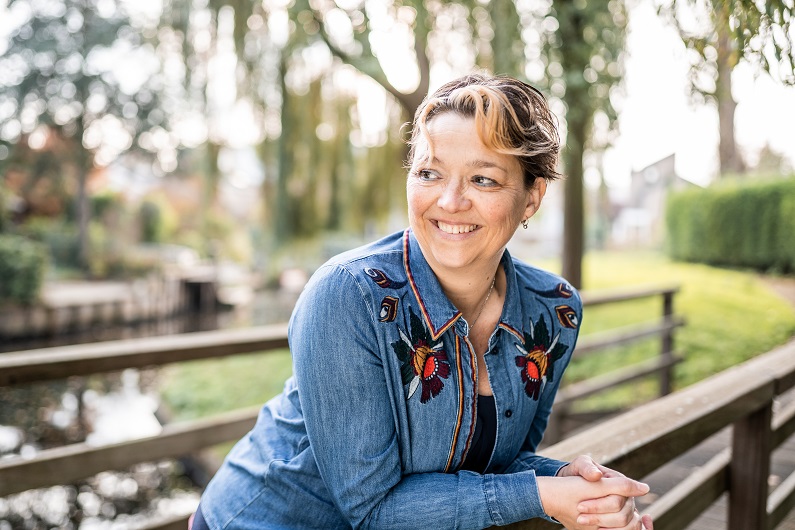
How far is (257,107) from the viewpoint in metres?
5.03

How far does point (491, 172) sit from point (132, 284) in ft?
52.1

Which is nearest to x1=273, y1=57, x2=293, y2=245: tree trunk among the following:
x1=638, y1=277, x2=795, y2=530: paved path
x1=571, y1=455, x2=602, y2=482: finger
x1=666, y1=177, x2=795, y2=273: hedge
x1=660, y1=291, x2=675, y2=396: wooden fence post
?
x1=660, y1=291, x2=675, y2=396: wooden fence post

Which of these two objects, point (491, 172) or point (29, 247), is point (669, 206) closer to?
point (491, 172)

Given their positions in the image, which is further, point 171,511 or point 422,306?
point 171,511

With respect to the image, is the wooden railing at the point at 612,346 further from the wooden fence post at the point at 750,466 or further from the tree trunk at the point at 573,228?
the wooden fence post at the point at 750,466

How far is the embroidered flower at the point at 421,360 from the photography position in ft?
3.03

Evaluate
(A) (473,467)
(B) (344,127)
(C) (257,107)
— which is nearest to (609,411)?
(B) (344,127)

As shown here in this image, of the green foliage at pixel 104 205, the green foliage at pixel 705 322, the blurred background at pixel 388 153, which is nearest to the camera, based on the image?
the blurred background at pixel 388 153

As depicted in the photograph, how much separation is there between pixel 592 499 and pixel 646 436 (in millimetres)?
287

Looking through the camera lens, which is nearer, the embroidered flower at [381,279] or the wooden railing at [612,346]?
the embroidered flower at [381,279]

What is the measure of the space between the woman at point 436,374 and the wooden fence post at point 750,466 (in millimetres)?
766

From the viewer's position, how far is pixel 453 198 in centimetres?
96

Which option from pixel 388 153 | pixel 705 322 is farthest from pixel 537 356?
pixel 705 322

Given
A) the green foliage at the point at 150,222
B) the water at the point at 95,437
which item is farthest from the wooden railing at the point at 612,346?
the green foliage at the point at 150,222
